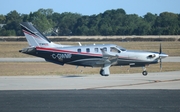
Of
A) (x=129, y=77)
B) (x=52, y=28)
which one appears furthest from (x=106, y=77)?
(x=52, y=28)

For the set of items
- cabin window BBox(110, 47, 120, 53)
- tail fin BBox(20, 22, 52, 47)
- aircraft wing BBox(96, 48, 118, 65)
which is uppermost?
tail fin BBox(20, 22, 52, 47)

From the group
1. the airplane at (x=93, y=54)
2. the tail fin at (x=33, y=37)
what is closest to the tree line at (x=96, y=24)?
the airplane at (x=93, y=54)

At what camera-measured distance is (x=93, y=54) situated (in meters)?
26.4

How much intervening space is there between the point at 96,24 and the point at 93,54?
102 meters

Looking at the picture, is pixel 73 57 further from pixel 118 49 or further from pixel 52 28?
pixel 52 28

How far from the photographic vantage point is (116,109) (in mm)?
13883

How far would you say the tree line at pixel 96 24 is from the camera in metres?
114

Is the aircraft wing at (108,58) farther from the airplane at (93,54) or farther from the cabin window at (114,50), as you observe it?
the cabin window at (114,50)

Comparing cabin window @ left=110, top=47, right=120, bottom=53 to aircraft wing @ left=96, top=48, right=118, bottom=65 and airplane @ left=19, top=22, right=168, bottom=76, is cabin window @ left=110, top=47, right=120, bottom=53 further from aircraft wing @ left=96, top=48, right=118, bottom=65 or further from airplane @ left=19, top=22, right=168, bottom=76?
aircraft wing @ left=96, top=48, right=118, bottom=65

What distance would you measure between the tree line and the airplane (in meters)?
80.4

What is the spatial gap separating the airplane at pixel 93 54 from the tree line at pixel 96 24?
80.4 metres

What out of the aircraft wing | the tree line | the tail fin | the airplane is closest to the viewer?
the aircraft wing

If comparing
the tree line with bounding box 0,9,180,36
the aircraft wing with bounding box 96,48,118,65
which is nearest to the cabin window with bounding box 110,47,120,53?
the aircraft wing with bounding box 96,48,118,65

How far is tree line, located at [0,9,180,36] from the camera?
11425 cm
